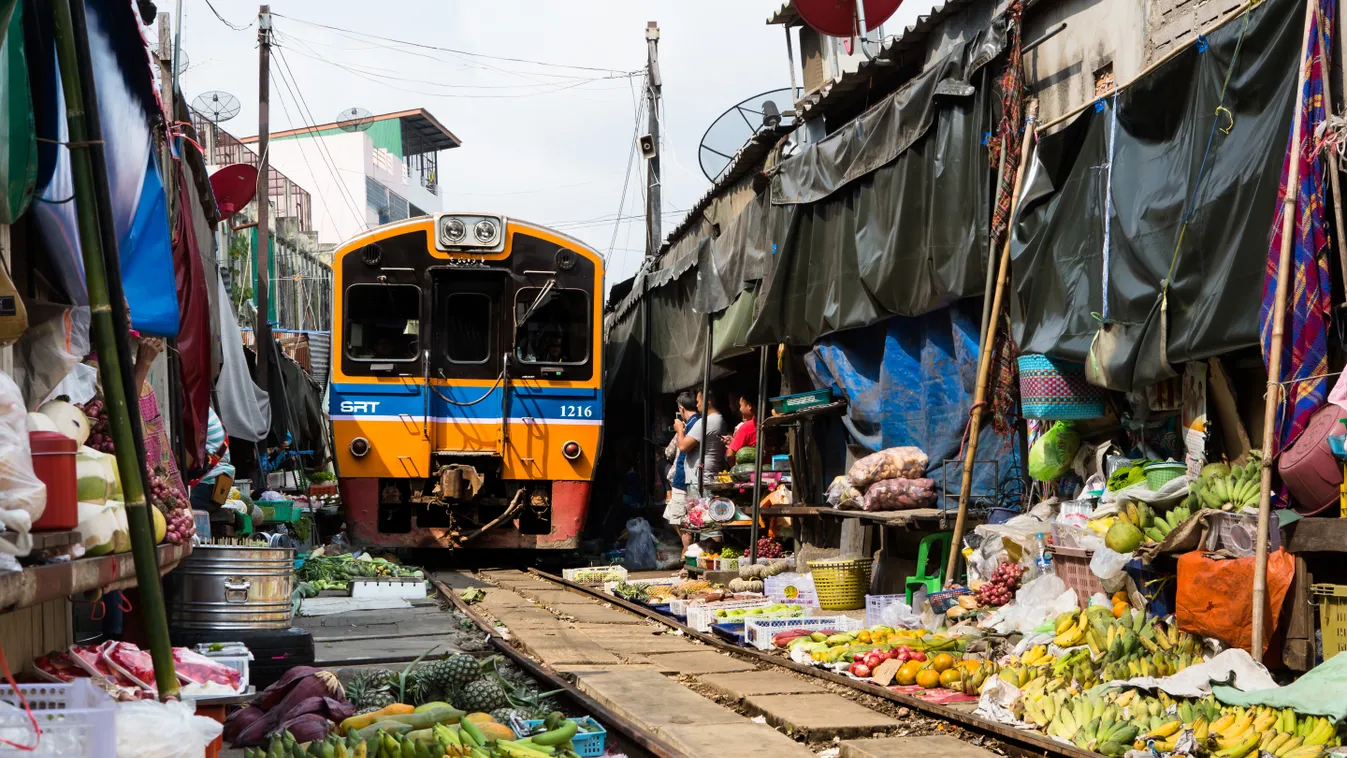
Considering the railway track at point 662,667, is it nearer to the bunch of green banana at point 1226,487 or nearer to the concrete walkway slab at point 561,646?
the concrete walkway slab at point 561,646

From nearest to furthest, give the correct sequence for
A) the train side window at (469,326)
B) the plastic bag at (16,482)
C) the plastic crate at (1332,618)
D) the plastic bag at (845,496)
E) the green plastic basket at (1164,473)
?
the plastic bag at (16,482) < the plastic crate at (1332,618) < the green plastic basket at (1164,473) < the plastic bag at (845,496) < the train side window at (469,326)

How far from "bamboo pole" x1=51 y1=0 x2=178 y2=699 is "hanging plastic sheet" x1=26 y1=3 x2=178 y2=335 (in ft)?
3.12

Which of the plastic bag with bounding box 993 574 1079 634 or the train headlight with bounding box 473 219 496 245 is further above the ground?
the train headlight with bounding box 473 219 496 245

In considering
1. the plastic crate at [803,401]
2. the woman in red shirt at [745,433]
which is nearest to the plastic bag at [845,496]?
the plastic crate at [803,401]

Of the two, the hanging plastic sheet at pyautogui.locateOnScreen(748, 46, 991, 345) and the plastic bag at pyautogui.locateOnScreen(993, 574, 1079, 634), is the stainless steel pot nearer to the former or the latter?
the plastic bag at pyautogui.locateOnScreen(993, 574, 1079, 634)

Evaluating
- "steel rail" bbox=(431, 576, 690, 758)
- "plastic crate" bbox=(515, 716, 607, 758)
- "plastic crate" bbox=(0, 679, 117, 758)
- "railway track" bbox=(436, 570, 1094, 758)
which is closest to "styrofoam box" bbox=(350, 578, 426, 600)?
"railway track" bbox=(436, 570, 1094, 758)

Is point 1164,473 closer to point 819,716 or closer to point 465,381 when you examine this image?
point 819,716

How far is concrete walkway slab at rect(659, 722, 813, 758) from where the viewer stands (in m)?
5.17

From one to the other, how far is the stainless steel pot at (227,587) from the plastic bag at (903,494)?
15.6 ft

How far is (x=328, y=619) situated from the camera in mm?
9156

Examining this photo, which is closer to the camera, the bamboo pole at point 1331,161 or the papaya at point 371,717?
the papaya at point 371,717

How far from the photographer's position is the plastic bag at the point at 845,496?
9.97 m

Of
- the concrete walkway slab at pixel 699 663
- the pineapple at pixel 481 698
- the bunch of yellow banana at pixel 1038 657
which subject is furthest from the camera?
the concrete walkway slab at pixel 699 663

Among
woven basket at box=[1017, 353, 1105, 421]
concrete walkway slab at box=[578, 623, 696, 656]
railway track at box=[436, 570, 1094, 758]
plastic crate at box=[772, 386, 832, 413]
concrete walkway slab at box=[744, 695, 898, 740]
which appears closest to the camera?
railway track at box=[436, 570, 1094, 758]
